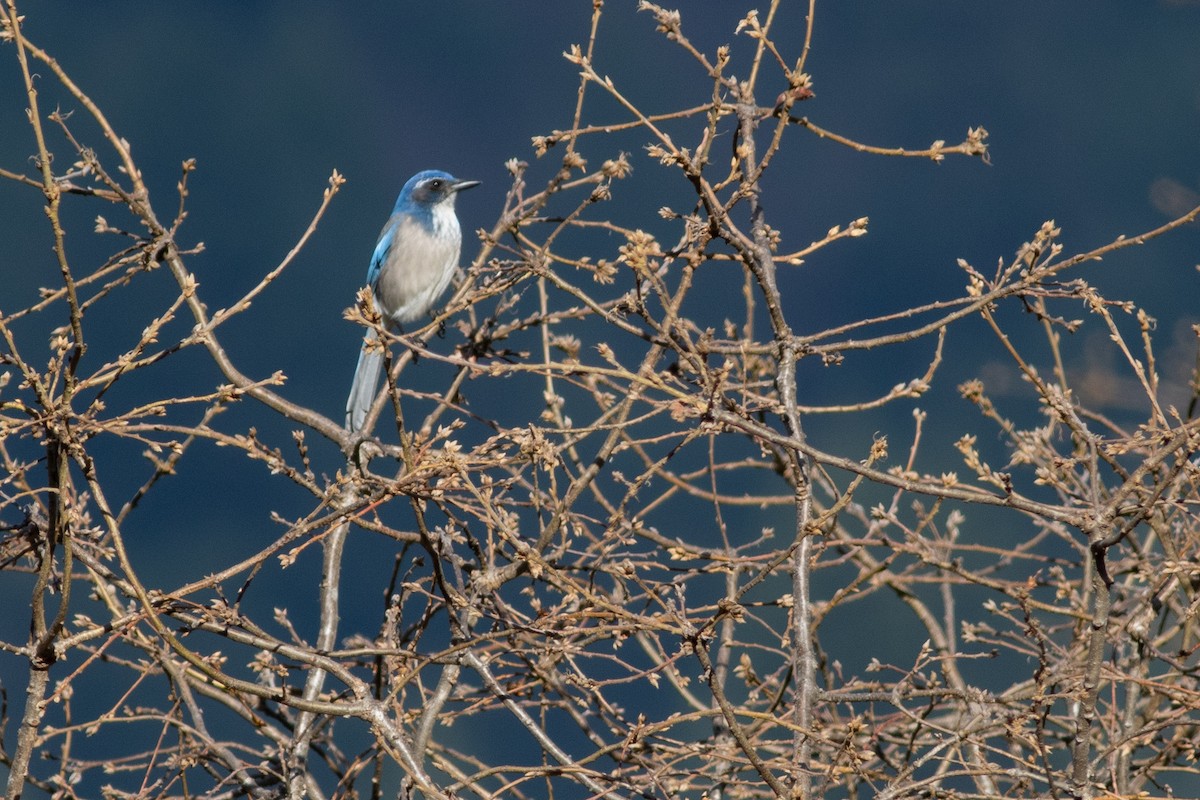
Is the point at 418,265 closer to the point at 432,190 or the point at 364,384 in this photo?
the point at 432,190

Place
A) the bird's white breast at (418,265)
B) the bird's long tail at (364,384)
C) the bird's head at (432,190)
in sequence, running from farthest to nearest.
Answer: the bird's head at (432,190)
the bird's white breast at (418,265)
the bird's long tail at (364,384)

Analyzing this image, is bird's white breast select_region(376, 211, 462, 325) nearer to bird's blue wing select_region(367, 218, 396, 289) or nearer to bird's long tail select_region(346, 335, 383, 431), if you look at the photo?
bird's blue wing select_region(367, 218, 396, 289)

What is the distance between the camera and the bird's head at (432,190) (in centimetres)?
741

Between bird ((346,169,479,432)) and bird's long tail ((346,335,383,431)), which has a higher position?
bird ((346,169,479,432))

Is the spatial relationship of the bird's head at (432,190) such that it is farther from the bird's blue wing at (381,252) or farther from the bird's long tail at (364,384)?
the bird's long tail at (364,384)

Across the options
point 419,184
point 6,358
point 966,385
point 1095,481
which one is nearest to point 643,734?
point 1095,481

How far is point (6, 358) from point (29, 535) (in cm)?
55

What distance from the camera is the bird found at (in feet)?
23.7

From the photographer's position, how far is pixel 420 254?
7203mm

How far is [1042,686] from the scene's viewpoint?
7.93 ft

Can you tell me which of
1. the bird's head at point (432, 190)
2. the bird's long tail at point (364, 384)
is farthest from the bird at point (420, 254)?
the bird's long tail at point (364, 384)

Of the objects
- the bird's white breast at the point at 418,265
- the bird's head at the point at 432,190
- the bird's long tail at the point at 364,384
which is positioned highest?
the bird's head at the point at 432,190

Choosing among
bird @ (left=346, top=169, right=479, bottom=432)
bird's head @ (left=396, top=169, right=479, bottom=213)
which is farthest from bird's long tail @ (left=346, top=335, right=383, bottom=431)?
bird's head @ (left=396, top=169, right=479, bottom=213)

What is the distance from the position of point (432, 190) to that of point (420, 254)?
18.4 inches
